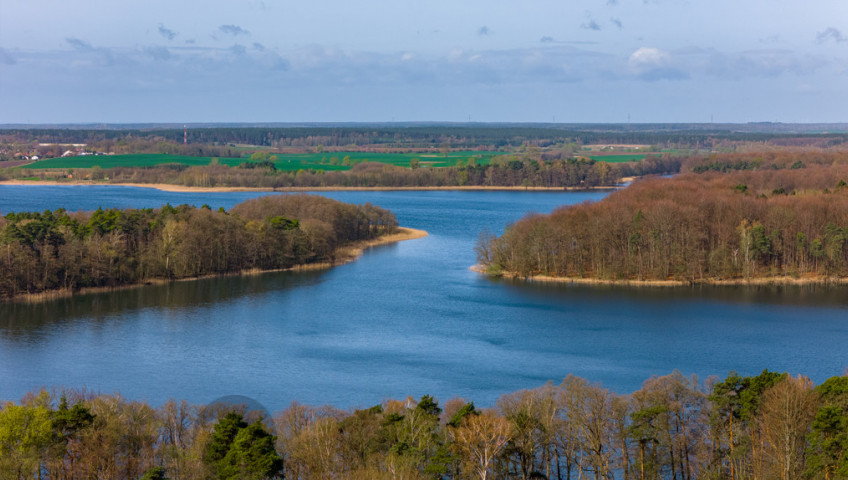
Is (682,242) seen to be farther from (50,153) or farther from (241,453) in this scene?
(50,153)

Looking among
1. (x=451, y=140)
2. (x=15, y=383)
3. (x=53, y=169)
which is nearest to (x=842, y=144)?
A: (x=451, y=140)

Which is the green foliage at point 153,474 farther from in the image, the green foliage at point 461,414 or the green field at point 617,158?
the green field at point 617,158

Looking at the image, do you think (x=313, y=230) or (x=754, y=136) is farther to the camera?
(x=754, y=136)

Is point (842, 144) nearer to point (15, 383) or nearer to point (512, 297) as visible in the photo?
point (512, 297)

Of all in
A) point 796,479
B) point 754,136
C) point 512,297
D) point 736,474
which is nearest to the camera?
point 796,479

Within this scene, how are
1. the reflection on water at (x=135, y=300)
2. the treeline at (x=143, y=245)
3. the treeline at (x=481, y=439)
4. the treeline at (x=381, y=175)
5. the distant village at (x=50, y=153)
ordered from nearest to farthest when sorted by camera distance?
the treeline at (x=481, y=439)
the reflection on water at (x=135, y=300)
the treeline at (x=143, y=245)
the treeline at (x=381, y=175)
the distant village at (x=50, y=153)

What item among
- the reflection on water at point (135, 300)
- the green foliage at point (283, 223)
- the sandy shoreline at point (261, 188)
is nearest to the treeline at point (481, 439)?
the reflection on water at point (135, 300)
